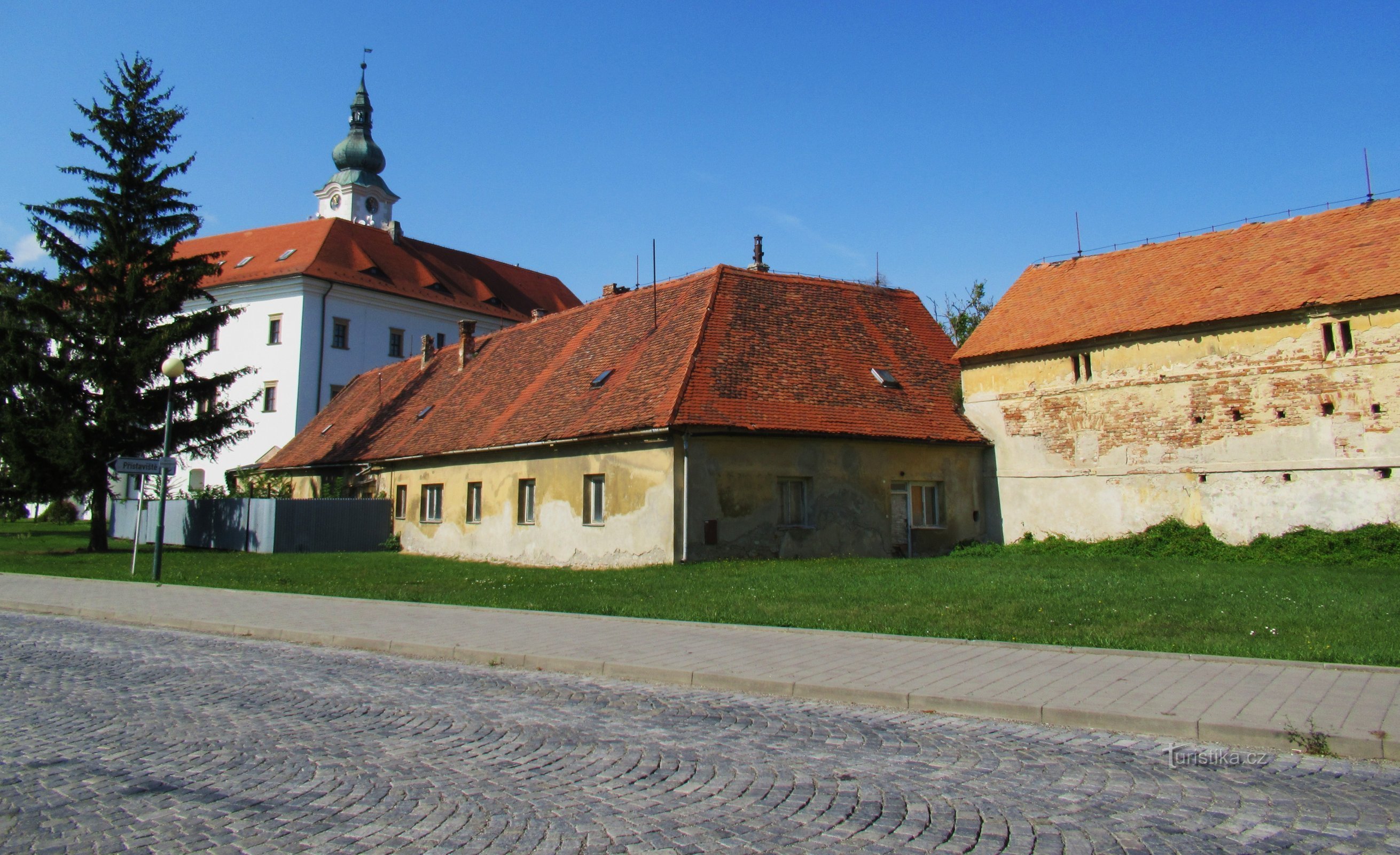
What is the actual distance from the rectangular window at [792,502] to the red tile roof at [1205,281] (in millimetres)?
7408

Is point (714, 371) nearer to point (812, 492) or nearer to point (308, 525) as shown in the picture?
point (812, 492)

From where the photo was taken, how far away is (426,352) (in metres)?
39.1

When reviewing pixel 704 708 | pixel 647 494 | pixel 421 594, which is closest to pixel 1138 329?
pixel 647 494

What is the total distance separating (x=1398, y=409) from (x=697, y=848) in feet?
70.3

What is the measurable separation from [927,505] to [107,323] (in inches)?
1019

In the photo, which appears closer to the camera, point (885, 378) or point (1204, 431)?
point (1204, 431)

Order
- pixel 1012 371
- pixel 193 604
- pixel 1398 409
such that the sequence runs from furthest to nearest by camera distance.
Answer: pixel 1012 371, pixel 1398 409, pixel 193 604

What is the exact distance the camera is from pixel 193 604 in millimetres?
15336

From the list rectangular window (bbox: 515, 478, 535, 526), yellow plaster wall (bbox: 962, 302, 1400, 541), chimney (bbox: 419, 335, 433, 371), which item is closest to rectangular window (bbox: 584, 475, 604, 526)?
rectangular window (bbox: 515, 478, 535, 526)

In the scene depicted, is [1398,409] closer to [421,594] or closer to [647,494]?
[647,494]

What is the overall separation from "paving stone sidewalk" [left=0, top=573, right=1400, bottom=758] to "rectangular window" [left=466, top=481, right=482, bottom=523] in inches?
519

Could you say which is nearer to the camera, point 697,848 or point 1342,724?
point 697,848

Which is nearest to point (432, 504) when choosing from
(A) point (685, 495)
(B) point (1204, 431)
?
(A) point (685, 495)

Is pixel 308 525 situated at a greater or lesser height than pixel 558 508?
lesser
